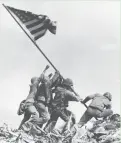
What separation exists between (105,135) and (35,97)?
2.65 metres

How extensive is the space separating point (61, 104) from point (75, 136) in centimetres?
156

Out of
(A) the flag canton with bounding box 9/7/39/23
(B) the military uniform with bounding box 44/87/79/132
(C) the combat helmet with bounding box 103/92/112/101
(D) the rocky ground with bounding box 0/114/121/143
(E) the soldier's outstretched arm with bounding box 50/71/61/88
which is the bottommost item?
(D) the rocky ground with bounding box 0/114/121/143

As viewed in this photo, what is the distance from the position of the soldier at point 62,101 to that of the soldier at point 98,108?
1.57ft

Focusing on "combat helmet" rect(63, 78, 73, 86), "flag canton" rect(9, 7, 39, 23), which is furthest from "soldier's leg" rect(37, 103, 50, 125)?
"flag canton" rect(9, 7, 39, 23)

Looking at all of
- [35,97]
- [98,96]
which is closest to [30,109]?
[35,97]

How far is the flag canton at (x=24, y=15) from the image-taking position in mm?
26141

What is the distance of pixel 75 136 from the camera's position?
83.6 ft

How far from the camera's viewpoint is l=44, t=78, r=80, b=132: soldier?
26.6m

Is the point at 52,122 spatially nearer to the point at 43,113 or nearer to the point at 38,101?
the point at 43,113

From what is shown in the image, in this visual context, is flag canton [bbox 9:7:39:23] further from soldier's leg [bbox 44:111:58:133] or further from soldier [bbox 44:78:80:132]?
soldier's leg [bbox 44:111:58:133]

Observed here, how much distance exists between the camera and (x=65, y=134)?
2561 centimetres

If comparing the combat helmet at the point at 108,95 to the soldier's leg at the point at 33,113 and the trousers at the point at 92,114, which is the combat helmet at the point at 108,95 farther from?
the soldier's leg at the point at 33,113

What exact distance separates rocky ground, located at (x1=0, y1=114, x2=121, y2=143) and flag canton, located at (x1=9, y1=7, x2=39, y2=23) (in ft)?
11.3

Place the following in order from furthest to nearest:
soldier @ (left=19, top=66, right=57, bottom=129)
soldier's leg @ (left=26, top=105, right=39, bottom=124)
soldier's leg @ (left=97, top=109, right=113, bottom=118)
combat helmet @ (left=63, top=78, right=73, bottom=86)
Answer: combat helmet @ (left=63, top=78, right=73, bottom=86)
soldier's leg @ (left=97, top=109, right=113, bottom=118)
soldier @ (left=19, top=66, right=57, bottom=129)
soldier's leg @ (left=26, top=105, right=39, bottom=124)
